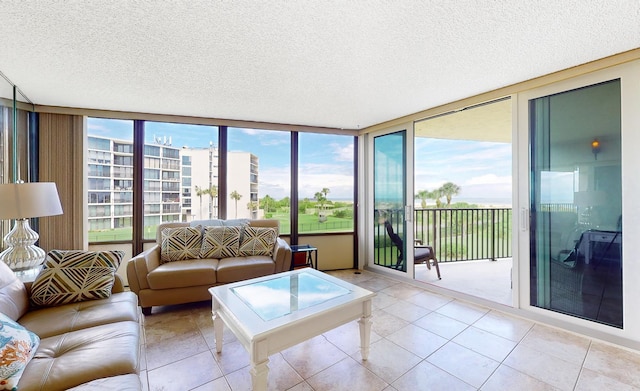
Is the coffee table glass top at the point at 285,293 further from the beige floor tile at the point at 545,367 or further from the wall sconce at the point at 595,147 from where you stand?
the wall sconce at the point at 595,147

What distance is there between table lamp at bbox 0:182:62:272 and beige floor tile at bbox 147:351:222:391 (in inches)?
62.9

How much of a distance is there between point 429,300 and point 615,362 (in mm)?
1474

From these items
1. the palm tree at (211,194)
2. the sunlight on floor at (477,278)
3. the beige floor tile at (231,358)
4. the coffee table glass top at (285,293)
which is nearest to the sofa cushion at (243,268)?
the coffee table glass top at (285,293)

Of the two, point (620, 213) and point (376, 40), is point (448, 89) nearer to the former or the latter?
point (376, 40)

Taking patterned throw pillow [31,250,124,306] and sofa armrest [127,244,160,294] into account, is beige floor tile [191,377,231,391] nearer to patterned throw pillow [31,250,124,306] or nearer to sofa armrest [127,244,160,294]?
patterned throw pillow [31,250,124,306]

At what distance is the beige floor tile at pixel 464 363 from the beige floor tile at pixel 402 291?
1098mm

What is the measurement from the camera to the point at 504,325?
254 centimetres

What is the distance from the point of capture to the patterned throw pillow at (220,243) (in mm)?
3276

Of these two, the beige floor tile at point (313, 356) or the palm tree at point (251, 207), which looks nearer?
the beige floor tile at point (313, 356)

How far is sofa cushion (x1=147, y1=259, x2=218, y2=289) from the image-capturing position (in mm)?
2699

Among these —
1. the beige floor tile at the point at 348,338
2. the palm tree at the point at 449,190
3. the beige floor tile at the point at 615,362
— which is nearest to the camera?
the beige floor tile at the point at 615,362

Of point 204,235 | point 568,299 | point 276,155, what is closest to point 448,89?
point 568,299

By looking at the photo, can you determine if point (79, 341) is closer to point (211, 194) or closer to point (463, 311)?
point (211, 194)

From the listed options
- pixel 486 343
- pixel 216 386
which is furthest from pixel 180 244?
pixel 486 343
